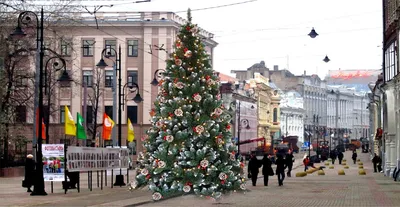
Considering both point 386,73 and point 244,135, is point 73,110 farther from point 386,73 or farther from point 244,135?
point 244,135

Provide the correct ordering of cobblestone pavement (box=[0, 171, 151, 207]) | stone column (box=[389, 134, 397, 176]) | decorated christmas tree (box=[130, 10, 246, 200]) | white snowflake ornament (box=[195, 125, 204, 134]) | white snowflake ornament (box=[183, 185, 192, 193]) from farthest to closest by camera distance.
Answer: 1. stone column (box=[389, 134, 397, 176])
2. cobblestone pavement (box=[0, 171, 151, 207])
3. white snowflake ornament (box=[195, 125, 204, 134])
4. decorated christmas tree (box=[130, 10, 246, 200])
5. white snowflake ornament (box=[183, 185, 192, 193])

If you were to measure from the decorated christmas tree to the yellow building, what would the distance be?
126 m

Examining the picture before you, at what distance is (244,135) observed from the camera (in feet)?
472

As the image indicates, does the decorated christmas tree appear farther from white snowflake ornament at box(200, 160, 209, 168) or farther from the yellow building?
the yellow building

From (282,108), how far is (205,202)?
5923 inches

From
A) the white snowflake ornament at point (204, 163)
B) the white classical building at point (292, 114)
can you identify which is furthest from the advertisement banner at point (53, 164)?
the white classical building at point (292, 114)

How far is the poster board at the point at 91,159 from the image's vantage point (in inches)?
1328

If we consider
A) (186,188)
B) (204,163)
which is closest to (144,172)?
(186,188)

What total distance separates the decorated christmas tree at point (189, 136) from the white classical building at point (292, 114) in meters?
148

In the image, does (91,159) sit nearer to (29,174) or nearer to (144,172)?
(29,174)

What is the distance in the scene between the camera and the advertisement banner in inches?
1292

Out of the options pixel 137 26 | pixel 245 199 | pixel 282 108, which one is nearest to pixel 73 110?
pixel 137 26

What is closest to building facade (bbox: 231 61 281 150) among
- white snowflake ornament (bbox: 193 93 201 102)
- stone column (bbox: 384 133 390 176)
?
stone column (bbox: 384 133 390 176)

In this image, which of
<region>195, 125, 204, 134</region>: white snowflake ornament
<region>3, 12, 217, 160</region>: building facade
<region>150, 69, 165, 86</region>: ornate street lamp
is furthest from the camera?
<region>3, 12, 217, 160</region>: building facade
